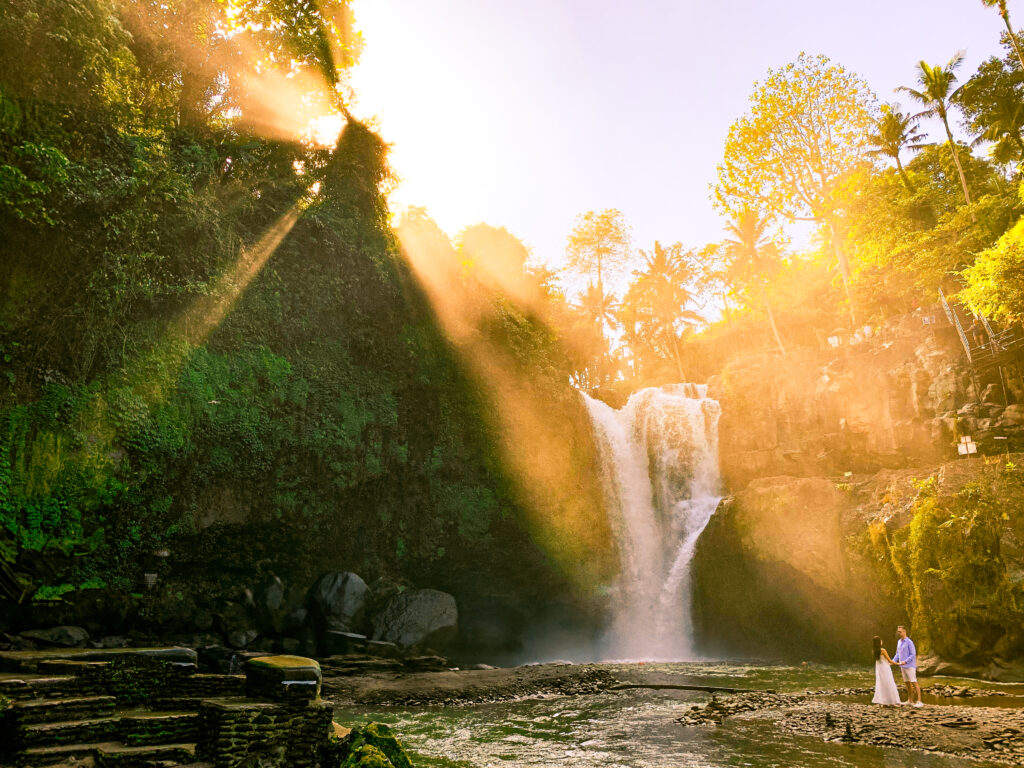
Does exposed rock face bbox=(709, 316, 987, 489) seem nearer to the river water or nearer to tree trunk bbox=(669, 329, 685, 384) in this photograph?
the river water

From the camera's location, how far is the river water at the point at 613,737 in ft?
25.7

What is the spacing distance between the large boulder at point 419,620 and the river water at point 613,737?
216 inches

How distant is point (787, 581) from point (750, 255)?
22.4m

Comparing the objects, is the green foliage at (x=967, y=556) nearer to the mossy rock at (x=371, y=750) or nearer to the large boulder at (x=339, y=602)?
the mossy rock at (x=371, y=750)

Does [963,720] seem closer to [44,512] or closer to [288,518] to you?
[288,518]

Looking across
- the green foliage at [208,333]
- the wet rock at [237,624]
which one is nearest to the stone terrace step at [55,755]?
the green foliage at [208,333]

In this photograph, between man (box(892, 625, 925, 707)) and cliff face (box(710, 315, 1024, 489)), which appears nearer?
man (box(892, 625, 925, 707))

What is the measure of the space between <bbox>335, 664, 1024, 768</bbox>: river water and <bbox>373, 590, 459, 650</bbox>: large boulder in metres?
5.50

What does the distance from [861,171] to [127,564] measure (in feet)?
100.0

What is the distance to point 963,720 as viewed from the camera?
29.8 feet

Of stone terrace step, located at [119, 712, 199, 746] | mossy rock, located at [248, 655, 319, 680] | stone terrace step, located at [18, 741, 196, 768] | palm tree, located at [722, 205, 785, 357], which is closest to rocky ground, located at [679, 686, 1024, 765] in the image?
mossy rock, located at [248, 655, 319, 680]

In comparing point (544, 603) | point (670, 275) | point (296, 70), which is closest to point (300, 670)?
point (544, 603)

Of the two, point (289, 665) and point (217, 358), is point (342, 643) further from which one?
point (289, 665)

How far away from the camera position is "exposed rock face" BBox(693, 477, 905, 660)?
18.3m
